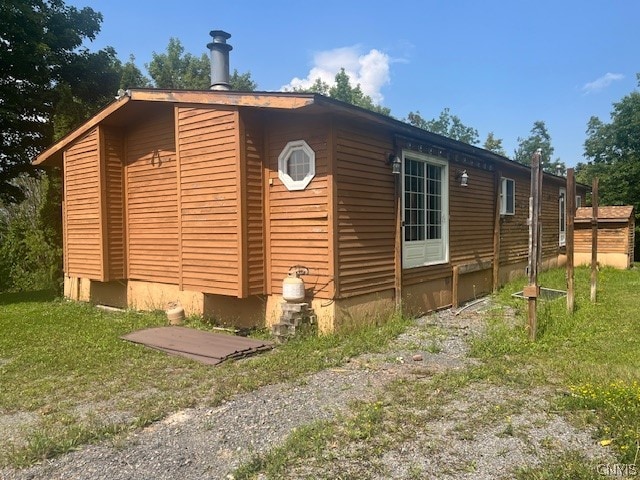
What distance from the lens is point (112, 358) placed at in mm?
5793

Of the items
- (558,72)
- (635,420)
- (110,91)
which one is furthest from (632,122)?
(635,420)

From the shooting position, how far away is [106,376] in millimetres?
5082

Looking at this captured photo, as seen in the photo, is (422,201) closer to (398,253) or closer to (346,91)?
(398,253)

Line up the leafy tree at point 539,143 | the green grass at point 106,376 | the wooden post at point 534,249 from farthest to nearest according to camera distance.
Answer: the leafy tree at point 539,143
the wooden post at point 534,249
the green grass at point 106,376

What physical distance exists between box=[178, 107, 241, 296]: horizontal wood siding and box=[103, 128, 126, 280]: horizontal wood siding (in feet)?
8.45

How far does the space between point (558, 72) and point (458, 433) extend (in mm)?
21972

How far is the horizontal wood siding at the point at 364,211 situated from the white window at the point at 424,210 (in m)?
0.55

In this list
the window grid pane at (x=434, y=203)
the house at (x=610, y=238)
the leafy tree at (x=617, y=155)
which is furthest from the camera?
the leafy tree at (x=617, y=155)

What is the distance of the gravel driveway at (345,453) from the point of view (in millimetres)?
2936

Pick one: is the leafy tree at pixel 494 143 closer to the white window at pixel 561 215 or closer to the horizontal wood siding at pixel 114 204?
the white window at pixel 561 215

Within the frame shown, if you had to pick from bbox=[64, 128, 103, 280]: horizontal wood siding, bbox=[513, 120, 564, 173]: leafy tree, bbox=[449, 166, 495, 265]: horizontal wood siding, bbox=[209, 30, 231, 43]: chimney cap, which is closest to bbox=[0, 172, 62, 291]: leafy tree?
bbox=[64, 128, 103, 280]: horizontal wood siding

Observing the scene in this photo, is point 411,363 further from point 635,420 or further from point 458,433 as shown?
point 635,420

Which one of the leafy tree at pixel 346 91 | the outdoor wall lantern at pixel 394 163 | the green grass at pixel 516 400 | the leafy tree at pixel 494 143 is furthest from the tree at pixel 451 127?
the green grass at pixel 516 400

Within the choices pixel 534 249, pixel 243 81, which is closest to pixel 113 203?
pixel 534 249
